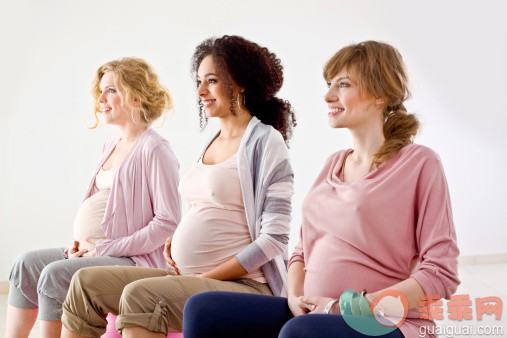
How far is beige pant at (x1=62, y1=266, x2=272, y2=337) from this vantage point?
73.6 inches

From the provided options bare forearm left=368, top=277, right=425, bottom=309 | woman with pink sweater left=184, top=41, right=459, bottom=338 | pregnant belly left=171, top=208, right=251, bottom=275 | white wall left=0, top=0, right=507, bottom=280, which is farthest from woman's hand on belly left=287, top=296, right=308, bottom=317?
white wall left=0, top=0, right=507, bottom=280

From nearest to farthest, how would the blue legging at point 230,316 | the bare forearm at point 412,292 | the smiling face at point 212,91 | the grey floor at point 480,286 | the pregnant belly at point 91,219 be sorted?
1. the bare forearm at point 412,292
2. the blue legging at point 230,316
3. the smiling face at point 212,91
4. the pregnant belly at point 91,219
5. the grey floor at point 480,286

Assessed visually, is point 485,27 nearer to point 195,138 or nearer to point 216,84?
point 195,138

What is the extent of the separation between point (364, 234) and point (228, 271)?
600mm

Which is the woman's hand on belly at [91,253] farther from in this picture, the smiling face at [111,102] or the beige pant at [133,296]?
the smiling face at [111,102]

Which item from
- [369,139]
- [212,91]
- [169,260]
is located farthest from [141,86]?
[369,139]

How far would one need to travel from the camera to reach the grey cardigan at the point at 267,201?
2.06 m

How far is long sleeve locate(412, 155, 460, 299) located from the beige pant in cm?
68

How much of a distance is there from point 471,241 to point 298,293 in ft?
14.6

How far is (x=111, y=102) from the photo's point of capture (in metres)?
2.86

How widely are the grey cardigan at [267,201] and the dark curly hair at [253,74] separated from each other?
15 centimetres

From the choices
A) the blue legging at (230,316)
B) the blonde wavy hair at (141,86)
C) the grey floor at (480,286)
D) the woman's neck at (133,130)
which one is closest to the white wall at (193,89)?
the grey floor at (480,286)

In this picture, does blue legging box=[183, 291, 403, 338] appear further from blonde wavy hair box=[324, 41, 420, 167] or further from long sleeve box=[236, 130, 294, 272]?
blonde wavy hair box=[324, 41, 420, 167]

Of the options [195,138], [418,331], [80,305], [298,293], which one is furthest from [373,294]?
[195,138]
